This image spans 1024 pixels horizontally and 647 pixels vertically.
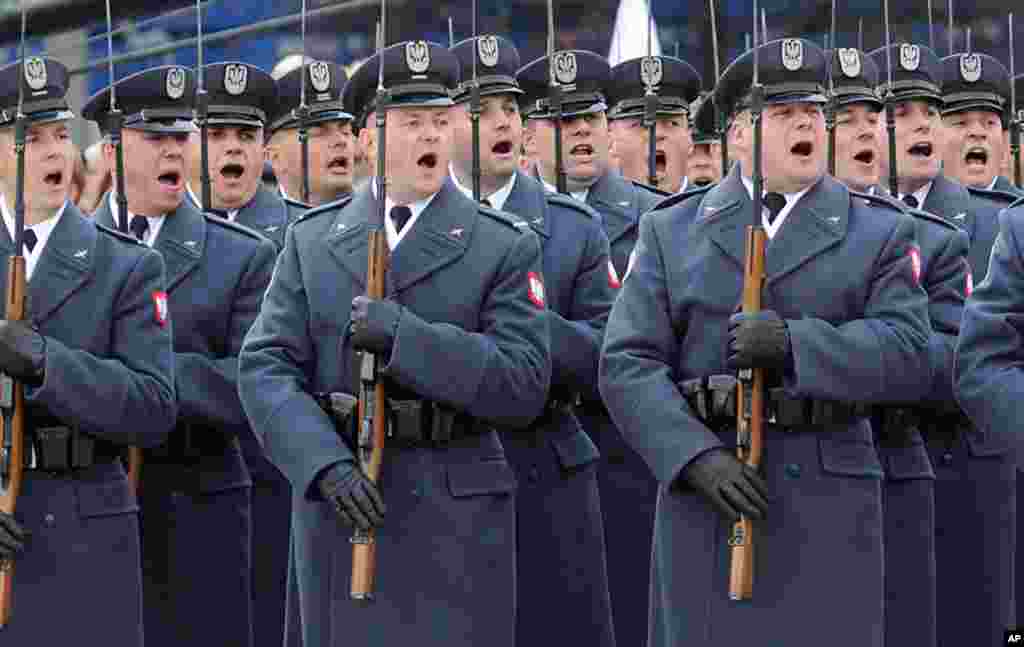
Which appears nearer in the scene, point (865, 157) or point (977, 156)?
point (865, 157)

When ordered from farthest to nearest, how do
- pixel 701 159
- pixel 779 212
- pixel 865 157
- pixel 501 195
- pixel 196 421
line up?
pixel 701 159 < pixel 865 157 < pixel 501 195 < pixel 196 421 < pixel 779 212

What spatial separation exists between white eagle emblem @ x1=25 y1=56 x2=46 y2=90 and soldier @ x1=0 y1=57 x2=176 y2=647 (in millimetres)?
379

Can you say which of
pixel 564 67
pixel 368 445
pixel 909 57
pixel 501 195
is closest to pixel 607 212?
pixel 501 195

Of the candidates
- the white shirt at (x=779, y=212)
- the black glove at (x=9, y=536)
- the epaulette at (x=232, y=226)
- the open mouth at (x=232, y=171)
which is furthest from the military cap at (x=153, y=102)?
the white shirt at (x=779, y=212)

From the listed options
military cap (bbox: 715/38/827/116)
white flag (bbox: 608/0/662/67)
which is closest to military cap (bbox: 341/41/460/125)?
military cap (bbox: 715/38/827/116)

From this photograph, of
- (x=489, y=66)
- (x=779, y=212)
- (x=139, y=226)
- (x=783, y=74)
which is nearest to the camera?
(x=779, y=212)

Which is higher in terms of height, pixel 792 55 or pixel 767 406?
pixel 792 55

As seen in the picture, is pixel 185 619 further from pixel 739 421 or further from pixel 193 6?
pixel 193 6

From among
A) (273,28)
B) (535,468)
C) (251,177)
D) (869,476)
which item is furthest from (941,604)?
(273,28)

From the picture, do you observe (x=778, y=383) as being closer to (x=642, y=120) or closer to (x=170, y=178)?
(x=170, y=178)

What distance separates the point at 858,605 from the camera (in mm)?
8648

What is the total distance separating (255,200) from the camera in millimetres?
12094

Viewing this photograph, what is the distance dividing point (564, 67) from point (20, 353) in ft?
14.2

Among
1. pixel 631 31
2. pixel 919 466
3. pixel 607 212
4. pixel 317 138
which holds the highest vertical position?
pixel 631 31
